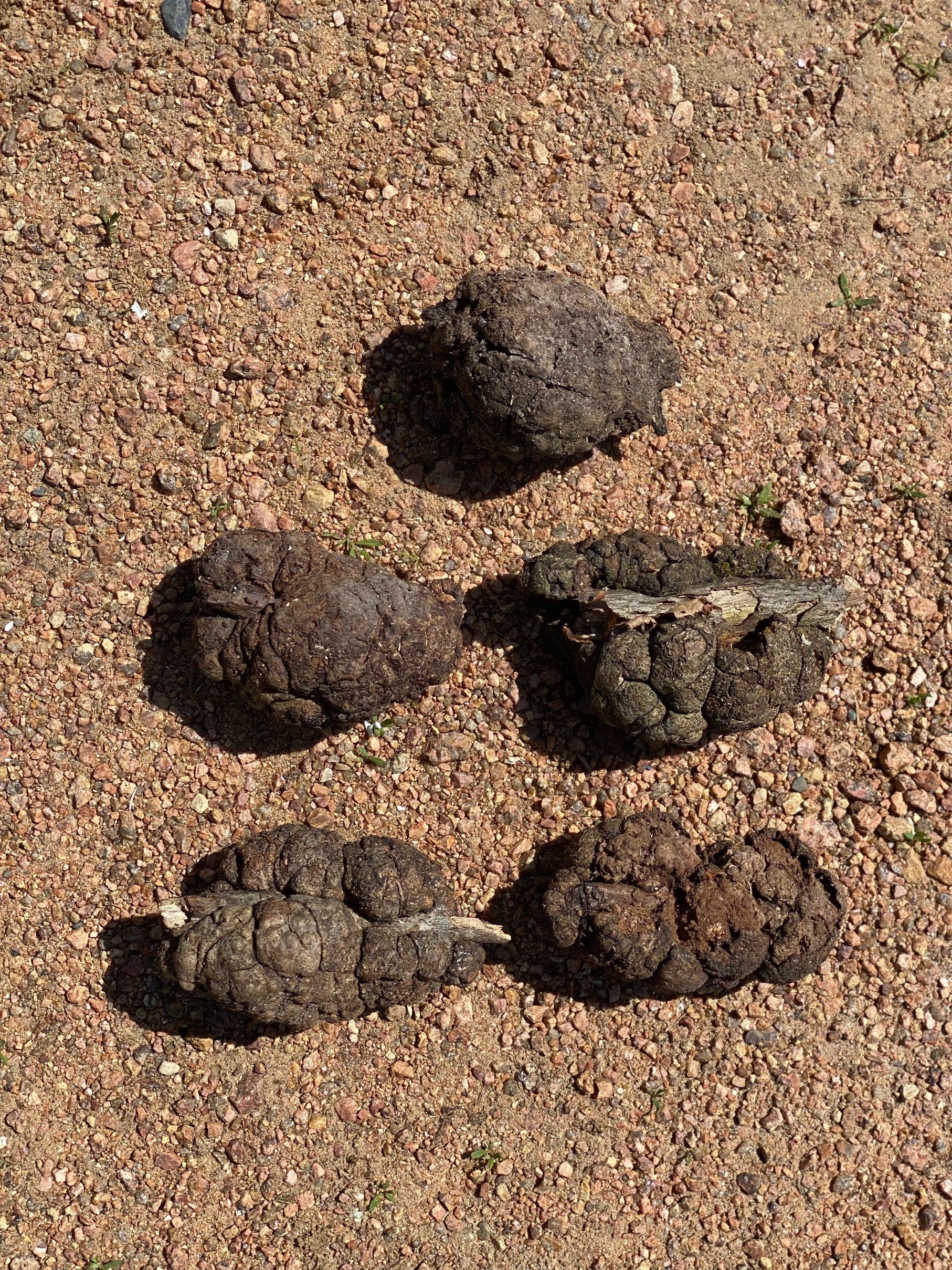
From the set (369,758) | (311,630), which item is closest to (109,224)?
(311,630)

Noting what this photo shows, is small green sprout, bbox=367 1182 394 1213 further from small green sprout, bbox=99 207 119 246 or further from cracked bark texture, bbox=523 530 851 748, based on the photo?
small green sprout, bbox=99 207 119 246

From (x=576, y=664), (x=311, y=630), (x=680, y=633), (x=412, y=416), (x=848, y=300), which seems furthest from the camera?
(x=848, y=300)

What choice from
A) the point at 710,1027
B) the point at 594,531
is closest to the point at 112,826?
the point at 594,531

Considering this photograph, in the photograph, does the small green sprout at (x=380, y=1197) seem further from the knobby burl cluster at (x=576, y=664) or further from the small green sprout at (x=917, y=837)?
the small green sprout at (x=917, y=837)

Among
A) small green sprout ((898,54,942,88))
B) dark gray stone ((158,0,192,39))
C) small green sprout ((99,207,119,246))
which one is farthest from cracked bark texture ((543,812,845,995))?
dark gray stone ((158,0,192,39))

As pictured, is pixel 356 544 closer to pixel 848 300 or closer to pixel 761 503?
pixel 761 503

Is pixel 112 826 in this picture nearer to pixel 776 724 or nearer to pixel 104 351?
pixel 104 351

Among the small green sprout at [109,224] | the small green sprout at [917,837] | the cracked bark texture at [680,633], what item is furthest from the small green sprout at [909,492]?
the small green sprout at [109,224]
